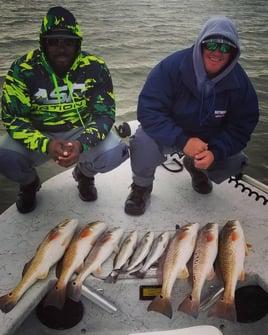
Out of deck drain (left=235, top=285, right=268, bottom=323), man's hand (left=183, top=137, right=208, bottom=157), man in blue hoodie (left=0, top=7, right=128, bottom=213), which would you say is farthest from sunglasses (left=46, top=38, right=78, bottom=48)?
A: deck drain (left=235, top=285, right=268, bottom=323)

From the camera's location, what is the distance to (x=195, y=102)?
2955mm

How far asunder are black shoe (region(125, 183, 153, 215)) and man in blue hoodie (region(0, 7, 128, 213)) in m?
0.26

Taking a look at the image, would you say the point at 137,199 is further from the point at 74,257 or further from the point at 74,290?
the point at 74,290

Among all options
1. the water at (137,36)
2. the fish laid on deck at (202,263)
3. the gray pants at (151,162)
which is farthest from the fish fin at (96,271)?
the water at (137,36)

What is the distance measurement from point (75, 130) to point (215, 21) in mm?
1308

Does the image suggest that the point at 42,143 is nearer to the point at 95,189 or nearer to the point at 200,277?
the point at 95,189

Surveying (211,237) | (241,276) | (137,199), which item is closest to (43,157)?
(137,199)

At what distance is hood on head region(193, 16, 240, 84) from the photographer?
2.67 metres

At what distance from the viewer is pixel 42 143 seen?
9.27ft

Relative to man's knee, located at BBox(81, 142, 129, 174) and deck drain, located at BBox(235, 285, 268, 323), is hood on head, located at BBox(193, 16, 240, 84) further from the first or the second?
deck drain, located at BBox(235, 285, 268, 323)

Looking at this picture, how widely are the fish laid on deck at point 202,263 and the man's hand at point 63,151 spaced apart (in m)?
1.02

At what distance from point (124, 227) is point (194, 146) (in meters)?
0.76

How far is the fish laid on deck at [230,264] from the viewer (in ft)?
7.13

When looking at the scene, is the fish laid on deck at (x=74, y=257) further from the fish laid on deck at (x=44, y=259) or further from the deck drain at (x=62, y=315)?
the deck drain at (x=62, y=315)
